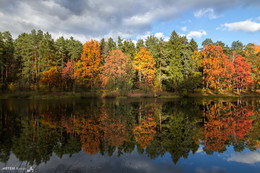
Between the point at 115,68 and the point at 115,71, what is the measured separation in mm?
799

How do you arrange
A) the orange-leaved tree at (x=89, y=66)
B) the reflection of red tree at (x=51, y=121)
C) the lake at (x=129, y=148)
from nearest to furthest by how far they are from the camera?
the lake at (x=129, y=148)
the reflection of red tree at (x=51, y=121)
the orange-leaved tree at (x=89, y=66)

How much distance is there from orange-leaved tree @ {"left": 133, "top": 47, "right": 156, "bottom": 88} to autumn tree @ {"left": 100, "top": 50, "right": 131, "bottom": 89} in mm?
2941

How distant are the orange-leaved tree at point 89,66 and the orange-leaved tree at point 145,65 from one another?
970cm

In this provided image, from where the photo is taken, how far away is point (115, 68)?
134 feet

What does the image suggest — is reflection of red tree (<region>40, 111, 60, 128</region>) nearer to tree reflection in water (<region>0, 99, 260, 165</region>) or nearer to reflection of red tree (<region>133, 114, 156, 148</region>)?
tree reflection in water (<region>0, 99, 260, 165</region>)

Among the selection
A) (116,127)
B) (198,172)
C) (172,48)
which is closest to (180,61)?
(172,48)

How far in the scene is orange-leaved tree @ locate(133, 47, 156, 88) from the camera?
41.7 m

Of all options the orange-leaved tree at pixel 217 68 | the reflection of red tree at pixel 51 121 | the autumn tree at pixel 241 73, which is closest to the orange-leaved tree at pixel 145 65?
the orange-leaved tree at pixel 217 68

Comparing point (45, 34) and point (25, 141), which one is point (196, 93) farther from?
point (45, 34)

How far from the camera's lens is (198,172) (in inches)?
253

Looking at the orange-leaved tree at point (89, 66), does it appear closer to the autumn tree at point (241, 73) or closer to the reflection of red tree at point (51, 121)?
the reflection of red tree at point (51, 121)

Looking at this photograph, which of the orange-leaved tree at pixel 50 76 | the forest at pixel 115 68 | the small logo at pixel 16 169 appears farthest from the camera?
the orange-leaved tree at pixel 50 76

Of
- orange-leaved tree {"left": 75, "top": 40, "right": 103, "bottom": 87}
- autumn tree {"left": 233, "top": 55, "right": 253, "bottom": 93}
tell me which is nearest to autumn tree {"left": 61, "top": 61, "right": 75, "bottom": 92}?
orange-leaved tree {"left": 75, "top": 40, "right": 103, "bottom": 87}

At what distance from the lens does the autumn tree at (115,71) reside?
39.5 meters
